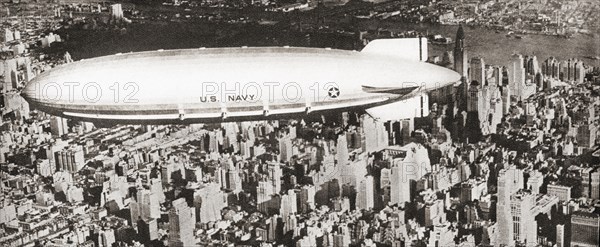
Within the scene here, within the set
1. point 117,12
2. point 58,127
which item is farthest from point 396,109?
point 58,127

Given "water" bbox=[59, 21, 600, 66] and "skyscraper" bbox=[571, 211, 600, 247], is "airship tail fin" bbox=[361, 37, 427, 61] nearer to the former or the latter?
"water" bbox=[59, 21, 600, 66]

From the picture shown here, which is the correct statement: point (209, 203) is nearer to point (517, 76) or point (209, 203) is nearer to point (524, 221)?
point (524, 221)

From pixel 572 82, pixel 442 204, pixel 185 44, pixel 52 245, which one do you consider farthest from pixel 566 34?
pixel 52 245

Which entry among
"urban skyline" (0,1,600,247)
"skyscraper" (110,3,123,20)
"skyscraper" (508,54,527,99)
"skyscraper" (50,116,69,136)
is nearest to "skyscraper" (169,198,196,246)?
"urban skyline" (0,1,600,247)

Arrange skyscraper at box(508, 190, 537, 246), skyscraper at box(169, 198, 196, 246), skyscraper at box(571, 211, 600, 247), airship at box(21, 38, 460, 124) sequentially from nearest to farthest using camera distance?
airship at box(21, 38, 460, 124) < skyscraper at box(571, 211, 600, 247) < skyscraper at box(508, 190, 537, 246) < skyscraper at box(169, 198, 196, 246)

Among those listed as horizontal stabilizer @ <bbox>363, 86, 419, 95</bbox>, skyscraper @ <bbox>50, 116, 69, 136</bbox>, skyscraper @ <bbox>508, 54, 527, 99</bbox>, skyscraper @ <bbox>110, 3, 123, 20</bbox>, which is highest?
skyscraper @ <bbox>110, 3, 123, 20</bbox>

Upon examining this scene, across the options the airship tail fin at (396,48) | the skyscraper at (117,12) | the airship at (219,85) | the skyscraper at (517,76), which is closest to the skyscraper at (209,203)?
the skyscraper at (117,12)
